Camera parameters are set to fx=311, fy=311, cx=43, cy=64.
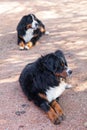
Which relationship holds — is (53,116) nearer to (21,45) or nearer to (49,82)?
(49,82)

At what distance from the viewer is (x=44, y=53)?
753 cm

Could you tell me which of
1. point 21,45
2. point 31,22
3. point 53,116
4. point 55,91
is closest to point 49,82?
point 55,91

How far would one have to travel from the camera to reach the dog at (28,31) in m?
8.07

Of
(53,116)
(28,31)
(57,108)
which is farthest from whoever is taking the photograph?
(28,31)

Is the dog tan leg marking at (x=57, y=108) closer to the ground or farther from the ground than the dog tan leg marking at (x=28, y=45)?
farther from the ground

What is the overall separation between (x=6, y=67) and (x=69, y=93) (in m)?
1.97

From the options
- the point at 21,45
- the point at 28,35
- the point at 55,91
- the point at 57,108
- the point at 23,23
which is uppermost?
the point at 55,91

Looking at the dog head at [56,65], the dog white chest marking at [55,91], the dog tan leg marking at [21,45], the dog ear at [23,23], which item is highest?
the dog head at [56,65]

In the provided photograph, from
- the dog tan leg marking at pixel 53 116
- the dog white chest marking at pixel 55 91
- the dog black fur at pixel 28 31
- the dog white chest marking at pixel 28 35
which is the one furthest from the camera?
the dog white chest marking at pixel 28 35

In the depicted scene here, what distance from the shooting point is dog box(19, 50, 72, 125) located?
4922 millimetres

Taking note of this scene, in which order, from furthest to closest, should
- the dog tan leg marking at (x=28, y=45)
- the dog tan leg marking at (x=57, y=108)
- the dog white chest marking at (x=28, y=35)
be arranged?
1. the dog white chest marking at (x=28, y=35)
2. the dog tan leg marking at (x=28, y=45)
3. the dog tan leg marking at (x=57, y=108)

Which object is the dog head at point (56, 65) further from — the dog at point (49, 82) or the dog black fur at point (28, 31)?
the dog black fur at point (28, 31)

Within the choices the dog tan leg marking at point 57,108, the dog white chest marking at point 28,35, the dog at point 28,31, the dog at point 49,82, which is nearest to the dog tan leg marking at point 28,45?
the dog at point 28,31

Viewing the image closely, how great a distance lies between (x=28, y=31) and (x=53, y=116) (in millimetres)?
3862
